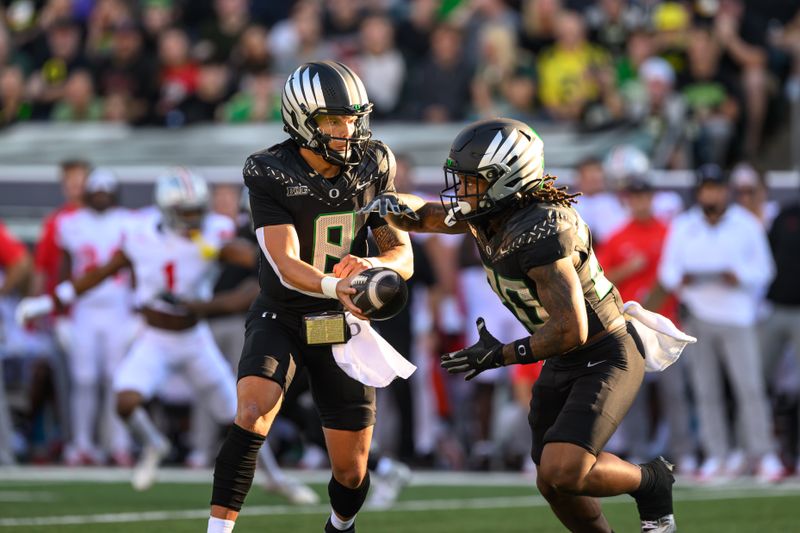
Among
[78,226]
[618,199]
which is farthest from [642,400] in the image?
[78,226]

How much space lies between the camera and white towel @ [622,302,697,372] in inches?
247

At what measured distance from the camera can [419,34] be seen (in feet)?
46.6

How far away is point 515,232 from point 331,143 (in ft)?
3.16

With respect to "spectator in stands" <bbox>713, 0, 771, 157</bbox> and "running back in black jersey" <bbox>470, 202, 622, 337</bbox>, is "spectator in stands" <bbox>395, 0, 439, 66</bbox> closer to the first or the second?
"spectator in stands" <bbox>713, 0, 771, 157</bbox>

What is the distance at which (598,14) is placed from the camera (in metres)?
13.3

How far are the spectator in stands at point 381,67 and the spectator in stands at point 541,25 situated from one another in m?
1.15

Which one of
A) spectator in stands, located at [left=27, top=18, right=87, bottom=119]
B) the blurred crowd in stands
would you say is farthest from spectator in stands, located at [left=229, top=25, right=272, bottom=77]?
spectator in stands, located at [left=27, top=18, right=87, bottom=119]

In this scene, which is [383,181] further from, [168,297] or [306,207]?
[168,297]

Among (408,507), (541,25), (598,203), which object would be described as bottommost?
(408,507)

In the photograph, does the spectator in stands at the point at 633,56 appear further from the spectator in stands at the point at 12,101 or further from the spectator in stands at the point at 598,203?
the spectator in stands at the point at 12,101

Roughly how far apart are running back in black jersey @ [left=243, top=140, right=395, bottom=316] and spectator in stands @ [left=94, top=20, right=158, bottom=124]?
8905mm

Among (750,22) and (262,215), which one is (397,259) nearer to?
(262,215)

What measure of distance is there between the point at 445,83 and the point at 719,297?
3857 mm

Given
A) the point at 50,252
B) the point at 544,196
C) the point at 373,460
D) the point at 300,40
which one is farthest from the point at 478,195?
the point at 300,40
